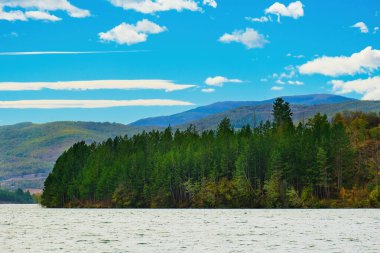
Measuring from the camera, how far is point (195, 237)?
3679 inches

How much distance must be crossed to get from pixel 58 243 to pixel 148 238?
13724 millimetres

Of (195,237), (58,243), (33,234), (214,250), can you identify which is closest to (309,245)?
(214,250)

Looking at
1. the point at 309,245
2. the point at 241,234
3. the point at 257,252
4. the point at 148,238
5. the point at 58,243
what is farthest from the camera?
the point at 241,234

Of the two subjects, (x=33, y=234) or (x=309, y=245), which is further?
(x=33, y=234)

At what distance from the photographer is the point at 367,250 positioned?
2810 inches

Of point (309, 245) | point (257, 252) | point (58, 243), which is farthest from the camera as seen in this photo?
point (58, 243)

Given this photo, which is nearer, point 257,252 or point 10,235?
point 257,252

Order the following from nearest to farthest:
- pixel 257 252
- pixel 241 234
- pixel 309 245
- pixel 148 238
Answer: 1. pixel 257 252
2. pixel 309 245
3. pixel 148 238
4. pixel 241 234

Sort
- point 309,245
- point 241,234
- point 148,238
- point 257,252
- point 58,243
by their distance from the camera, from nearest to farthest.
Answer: point 257,252, point 309,245, point 58,243, point 148,238, point 241,234

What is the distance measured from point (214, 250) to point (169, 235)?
25263 millimetres

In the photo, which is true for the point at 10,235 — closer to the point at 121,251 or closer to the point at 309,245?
the point at 121,251

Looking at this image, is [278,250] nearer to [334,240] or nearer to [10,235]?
[334,240]

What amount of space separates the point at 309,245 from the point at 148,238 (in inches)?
972

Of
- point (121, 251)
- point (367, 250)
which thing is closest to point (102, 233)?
point (121, 251)
